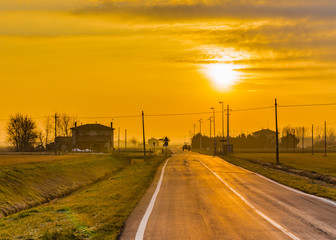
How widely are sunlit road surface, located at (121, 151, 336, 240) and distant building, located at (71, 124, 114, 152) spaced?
10792 centimetres

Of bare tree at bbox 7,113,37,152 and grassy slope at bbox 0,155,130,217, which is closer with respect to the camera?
grassy slope at bbox 0,155,130,217

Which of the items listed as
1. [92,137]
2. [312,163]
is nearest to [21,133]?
[92,137]

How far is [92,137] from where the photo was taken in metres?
129

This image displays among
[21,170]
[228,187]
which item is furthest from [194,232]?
[21,170]

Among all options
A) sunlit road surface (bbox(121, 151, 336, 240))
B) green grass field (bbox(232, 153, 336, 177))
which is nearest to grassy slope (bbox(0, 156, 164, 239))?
sunlit road surface (bbox(121, 151, 336, 240))

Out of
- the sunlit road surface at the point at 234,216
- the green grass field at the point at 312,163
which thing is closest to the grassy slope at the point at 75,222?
the sunlit road surface at the point at 234,216

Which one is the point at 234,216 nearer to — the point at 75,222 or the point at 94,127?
the point at 75,222

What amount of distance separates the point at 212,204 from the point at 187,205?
1166 mm

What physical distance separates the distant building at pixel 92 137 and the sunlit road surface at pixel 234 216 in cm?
10792

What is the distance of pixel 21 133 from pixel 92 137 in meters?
24.5

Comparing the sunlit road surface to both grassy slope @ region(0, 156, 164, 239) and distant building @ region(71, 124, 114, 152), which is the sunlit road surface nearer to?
grassy slope @ region(0, 156, 164, 239)

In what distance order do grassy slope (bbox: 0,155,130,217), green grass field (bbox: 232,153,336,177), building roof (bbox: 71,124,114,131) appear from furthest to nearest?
building roof (bbox: 71,124,114,131) → green grass field (bbox: 232,153,336,177) → grassy slope (bbox: 0,155,130,217)

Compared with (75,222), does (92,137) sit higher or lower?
higher

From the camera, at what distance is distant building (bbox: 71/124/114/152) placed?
5005 inches
